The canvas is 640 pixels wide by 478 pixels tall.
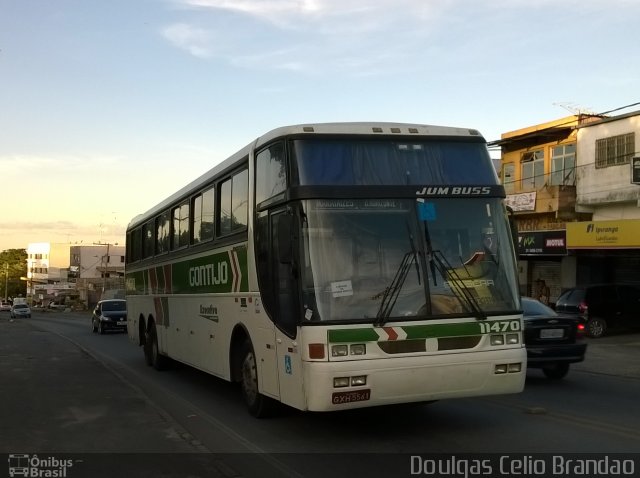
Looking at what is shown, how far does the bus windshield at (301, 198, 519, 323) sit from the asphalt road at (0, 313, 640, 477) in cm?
139

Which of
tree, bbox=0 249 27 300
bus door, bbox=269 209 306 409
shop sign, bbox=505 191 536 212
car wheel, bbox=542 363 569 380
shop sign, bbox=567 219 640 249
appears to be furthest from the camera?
tree, bbox=0 249 27 300

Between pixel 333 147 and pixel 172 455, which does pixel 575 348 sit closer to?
pixel 333 147

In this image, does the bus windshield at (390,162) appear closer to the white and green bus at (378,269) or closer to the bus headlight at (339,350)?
the white and green bus at (378,269)

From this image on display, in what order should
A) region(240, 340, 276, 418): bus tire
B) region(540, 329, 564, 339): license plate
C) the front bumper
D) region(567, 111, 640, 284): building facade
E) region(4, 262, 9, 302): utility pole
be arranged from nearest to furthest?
region(240, 340, 276, 418): bus tire < the front bumper < region(540, 329, 564, 339): license plate < region(567, 111, 640, 284): building facade < region(4, 262, 9, 302): utility pole

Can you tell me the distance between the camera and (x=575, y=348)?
12258 millimetres

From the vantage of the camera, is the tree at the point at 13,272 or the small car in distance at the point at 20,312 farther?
the tree at the point at 13,272

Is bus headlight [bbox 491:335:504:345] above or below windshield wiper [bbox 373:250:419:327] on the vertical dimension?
below

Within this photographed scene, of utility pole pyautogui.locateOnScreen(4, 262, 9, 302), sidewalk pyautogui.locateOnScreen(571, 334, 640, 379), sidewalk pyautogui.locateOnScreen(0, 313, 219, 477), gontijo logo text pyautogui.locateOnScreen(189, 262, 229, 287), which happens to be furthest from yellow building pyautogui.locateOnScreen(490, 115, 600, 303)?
utility pole pyautogui.locateOnScreen(4, 262, 9, 302)

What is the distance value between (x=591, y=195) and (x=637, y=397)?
1931 centimetres

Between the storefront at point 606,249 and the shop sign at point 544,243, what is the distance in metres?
0.53

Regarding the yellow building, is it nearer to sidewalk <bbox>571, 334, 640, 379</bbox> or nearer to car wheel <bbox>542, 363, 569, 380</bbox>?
sidewalk <bbox>571, 334, 640, 379</bbox>

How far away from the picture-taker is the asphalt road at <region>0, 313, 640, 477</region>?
668 centimetres

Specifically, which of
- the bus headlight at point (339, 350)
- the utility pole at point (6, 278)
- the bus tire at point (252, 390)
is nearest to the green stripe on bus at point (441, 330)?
the bus headlight at point (339, 350)

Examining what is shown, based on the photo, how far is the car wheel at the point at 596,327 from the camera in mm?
22500
